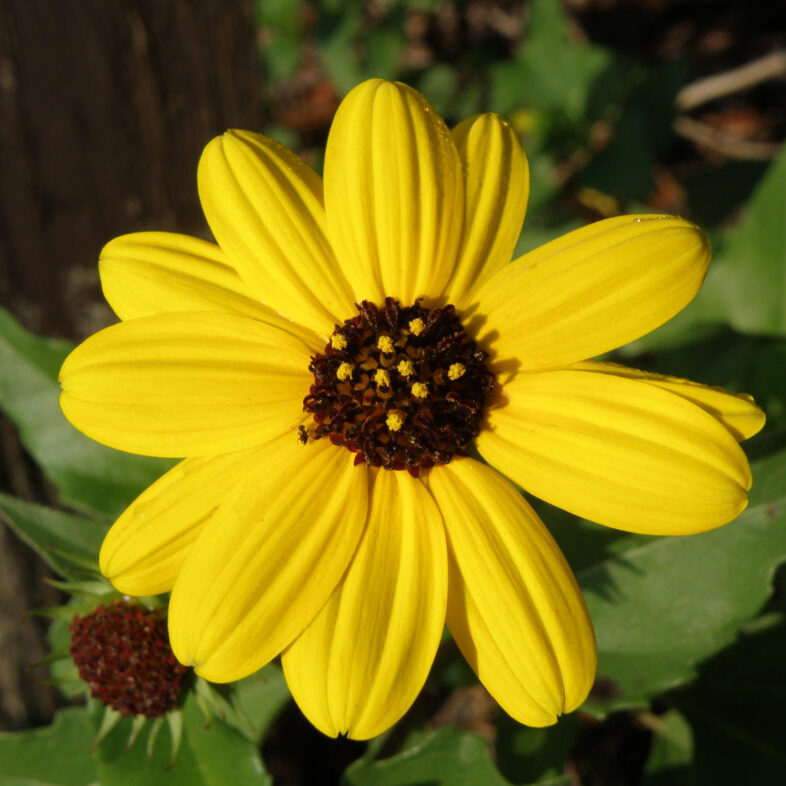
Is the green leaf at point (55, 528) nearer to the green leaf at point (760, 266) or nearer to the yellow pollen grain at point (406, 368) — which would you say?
the yellow pollen grain at point (406, 368)

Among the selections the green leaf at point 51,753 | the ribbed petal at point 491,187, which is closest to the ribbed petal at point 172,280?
the ribbed petal at point 491,187

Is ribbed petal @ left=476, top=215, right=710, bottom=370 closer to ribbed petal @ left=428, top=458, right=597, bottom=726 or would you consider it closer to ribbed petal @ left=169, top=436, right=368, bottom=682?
ribbed petal @ left=428, top=458, right=597, bottom=726

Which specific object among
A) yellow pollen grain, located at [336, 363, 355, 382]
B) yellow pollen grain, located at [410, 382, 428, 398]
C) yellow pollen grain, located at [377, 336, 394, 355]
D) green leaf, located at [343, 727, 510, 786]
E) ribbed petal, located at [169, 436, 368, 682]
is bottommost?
green leaf, located at [343, 727, 510, 786]

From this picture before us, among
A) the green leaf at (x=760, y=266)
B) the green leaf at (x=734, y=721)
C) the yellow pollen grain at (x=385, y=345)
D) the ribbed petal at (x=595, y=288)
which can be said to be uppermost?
the ribbed petal at (x=595, y=288)

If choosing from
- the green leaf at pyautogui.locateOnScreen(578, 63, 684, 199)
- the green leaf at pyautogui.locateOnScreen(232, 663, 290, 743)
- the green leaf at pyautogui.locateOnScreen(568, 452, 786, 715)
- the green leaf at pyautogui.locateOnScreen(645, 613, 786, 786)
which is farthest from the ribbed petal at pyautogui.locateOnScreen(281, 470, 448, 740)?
the green leaf at pyautogui.locateOnScreen(578, 63, 684, 199)

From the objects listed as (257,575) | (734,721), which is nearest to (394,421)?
(257,575)

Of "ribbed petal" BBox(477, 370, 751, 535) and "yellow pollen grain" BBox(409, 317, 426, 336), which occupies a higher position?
"yellow pollen grain" BBox(409, 317, 426, 336)
